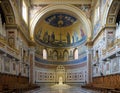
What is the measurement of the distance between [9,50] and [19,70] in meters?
5.41

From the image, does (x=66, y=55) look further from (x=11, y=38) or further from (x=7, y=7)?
(x=7, y=7)

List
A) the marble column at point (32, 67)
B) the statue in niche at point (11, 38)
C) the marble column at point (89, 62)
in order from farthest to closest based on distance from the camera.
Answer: the marble column at point (89, 62)
the marble column at point (32, 67)
the statue in niche at point (11, 38)

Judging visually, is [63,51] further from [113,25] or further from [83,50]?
[113,25]

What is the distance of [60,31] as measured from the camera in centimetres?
4353

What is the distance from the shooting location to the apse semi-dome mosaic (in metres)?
38.9

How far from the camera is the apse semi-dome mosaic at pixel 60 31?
38938mm

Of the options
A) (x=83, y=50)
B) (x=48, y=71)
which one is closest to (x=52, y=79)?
(x=48, y=71)

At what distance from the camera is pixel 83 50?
38344 mm

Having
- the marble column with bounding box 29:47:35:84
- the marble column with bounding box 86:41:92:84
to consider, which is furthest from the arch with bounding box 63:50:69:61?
the marble column with bounding box 29:47:35:84

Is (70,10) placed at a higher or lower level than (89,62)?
higher

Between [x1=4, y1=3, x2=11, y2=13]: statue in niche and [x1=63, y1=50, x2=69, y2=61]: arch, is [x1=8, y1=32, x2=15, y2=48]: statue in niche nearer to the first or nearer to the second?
[x1=4, y1=3, x2=11, y2=13]: statue in niche

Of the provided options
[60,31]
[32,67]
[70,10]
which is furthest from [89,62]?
[60,31]

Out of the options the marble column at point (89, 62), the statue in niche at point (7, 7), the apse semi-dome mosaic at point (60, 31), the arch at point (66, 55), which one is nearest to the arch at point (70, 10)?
the marble column at point (89, 62)

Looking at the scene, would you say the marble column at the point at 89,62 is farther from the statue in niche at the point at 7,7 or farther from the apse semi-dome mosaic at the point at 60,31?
the statue in niche at the point at 7,7
